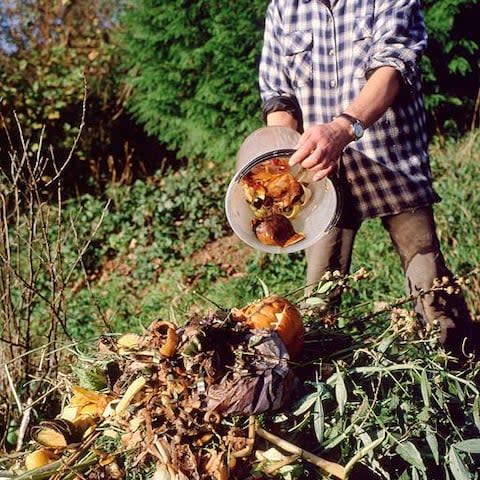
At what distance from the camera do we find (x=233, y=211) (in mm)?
2104

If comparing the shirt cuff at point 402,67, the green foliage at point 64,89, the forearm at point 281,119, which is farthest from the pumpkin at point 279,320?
the green foliage at point 64,89

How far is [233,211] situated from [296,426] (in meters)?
0.85

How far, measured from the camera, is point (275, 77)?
8.82ft

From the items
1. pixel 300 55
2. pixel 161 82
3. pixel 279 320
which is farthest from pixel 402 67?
pixel 161 82

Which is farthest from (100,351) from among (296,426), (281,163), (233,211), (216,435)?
(281,163)

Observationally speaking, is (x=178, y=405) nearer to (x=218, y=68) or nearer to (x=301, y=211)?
(x=301, y=211)

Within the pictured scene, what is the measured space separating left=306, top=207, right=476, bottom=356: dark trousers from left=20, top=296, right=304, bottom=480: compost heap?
106cm

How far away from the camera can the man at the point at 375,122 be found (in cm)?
235

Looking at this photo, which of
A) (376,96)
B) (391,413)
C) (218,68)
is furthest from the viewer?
(218,68)

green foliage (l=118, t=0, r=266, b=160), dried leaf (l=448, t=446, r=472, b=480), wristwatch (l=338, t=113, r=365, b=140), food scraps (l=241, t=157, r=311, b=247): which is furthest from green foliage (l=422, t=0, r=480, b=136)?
dried leaf (l=448, t=446, r=472, b=480)

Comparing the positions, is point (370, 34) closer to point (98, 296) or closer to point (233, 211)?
point (233, 211)

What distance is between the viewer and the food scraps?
206 centimetres

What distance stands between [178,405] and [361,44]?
156cm

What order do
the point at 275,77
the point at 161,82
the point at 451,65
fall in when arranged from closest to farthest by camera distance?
the point at 275,77 < the point at 451,65 < the point at 161,82
